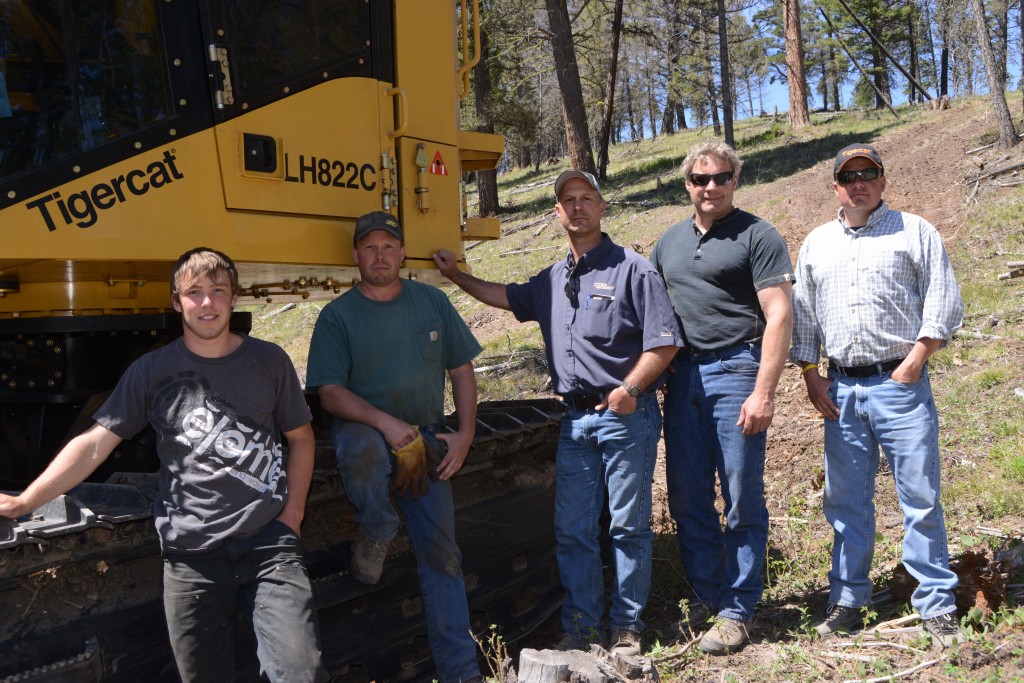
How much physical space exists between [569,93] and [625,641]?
15755 mm

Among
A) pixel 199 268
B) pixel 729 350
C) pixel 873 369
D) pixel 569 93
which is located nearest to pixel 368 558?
pixel 199 268

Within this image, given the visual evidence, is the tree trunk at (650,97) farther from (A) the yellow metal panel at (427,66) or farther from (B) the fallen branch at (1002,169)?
(A) the yellow metal panel at (427,66)

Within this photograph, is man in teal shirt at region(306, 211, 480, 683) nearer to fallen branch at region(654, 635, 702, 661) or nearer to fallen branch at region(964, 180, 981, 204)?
fallen branch at region(654, 635, 702, 661)

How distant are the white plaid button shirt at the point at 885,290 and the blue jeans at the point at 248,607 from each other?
2649mm

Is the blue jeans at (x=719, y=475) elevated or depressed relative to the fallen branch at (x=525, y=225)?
depressed

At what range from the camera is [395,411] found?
3926 millimetres

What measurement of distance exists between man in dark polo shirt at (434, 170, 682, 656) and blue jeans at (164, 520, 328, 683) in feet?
5.13

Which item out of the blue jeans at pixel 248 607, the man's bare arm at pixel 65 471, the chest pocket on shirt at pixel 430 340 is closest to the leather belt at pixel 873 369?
the chest pocket on shirt at pixel 430 340

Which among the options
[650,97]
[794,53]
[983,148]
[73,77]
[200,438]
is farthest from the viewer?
[650,97]

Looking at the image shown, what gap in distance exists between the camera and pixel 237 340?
327cm

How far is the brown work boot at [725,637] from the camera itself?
4.34 meters

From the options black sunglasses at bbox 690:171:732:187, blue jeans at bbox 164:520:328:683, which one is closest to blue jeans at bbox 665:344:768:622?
black sunglasses at bbox 690:171:732:187

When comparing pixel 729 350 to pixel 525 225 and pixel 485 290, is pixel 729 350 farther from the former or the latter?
pixel 525 225

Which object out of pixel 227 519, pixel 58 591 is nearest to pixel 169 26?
pixel 227 519
